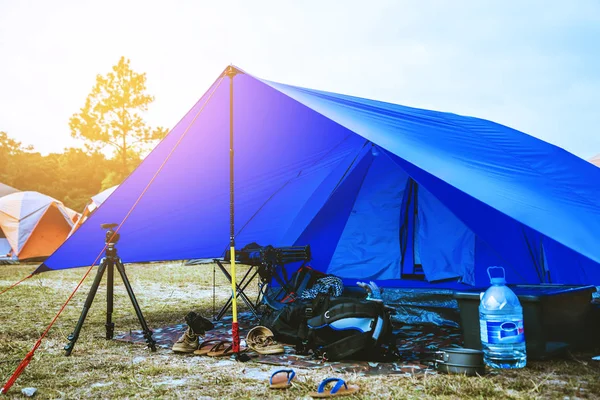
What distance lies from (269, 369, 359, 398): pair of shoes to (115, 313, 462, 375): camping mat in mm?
356

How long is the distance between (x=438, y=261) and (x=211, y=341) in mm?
2055

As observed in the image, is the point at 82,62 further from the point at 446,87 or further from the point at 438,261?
the point at 438,261

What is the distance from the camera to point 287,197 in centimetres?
460

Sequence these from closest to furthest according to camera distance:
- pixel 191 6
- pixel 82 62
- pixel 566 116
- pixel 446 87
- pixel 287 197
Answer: pixel 287 197 → pixel 191 6 → pixel 446 87 → pixel 566 116 → pixel 82 62

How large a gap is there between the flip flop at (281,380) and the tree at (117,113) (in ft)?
71.9

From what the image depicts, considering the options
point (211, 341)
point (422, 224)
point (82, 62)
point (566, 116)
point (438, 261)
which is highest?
point (82, 62)

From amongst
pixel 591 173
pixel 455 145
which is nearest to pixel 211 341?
pixel 455 145

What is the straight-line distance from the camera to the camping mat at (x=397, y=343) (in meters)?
2.59

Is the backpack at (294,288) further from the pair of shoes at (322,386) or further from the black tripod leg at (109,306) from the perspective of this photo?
the pair of shoes at (322,386)

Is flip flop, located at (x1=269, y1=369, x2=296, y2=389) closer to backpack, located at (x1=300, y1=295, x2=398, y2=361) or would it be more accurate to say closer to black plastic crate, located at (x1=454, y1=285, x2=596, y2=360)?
backpack, located at (x1=300, y1=295, x2=398, y2=361)

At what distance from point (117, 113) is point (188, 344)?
2176 centimetres

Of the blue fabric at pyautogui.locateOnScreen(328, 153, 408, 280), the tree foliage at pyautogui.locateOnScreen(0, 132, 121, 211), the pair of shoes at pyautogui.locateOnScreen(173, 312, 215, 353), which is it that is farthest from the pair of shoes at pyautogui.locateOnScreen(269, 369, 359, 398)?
the tree foliage at pyautogui.locateOnScreen(0, 132, 121, 211)

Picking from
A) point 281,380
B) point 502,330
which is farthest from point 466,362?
point 281,380

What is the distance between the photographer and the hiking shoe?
3.11m
